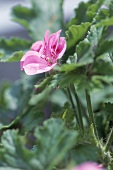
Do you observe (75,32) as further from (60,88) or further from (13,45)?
(13,45)

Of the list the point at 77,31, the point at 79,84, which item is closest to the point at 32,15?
the point at 77,31

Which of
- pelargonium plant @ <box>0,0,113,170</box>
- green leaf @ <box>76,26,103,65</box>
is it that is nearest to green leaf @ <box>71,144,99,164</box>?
pelargonium plant @ <box>0,0,113,170</box>

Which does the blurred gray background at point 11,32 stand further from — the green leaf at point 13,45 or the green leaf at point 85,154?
the green leaf at point 85,154

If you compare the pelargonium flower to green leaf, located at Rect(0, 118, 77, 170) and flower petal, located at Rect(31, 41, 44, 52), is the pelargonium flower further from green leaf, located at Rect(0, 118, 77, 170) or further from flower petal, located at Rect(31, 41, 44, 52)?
green leaf, located at Rect(0, 118, 77, 170)

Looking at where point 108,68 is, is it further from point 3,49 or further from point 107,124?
point 3,49

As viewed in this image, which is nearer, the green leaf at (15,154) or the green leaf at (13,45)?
the green leaf at (15,154)

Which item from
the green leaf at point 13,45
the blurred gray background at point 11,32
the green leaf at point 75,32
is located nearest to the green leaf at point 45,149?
the green leaf at point 75,32

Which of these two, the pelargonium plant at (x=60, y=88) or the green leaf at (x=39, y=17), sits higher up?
the green leaf at (x=39, y=17)
